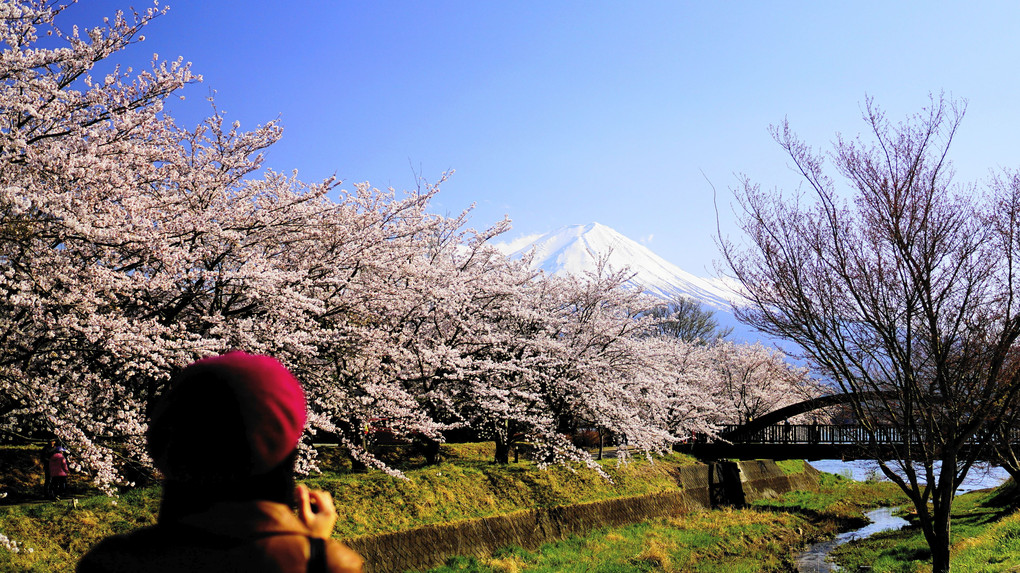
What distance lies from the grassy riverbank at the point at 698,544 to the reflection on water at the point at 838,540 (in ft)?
1.18

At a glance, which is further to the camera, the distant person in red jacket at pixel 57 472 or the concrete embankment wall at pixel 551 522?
the concrete embankment wall at pixel 551 522

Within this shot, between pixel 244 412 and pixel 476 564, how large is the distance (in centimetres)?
1318

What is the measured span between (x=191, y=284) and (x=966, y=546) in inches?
614

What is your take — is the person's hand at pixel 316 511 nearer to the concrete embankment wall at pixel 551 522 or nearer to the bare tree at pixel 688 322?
the concrete embankment wall at pixel 551 522

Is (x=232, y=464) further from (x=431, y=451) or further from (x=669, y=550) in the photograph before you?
(x=669, y=550)

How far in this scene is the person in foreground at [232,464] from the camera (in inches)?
43.7

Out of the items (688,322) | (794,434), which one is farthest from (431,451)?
(688,322)

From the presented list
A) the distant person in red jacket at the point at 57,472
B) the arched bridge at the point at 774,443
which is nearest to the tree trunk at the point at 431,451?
the distant person in red jacket at the point at 57,472

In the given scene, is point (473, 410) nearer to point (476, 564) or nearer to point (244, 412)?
point (476, 564)

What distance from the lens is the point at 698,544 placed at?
57.4 ft

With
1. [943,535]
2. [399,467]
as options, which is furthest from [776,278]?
[399,467]

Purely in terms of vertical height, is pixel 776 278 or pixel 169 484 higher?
pixel 776 278

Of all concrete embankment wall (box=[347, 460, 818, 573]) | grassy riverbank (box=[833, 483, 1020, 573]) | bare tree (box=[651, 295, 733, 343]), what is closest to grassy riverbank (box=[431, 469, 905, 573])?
concrete embankment wall (box=[347, 460, 818, 573])

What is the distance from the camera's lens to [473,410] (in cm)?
1652
